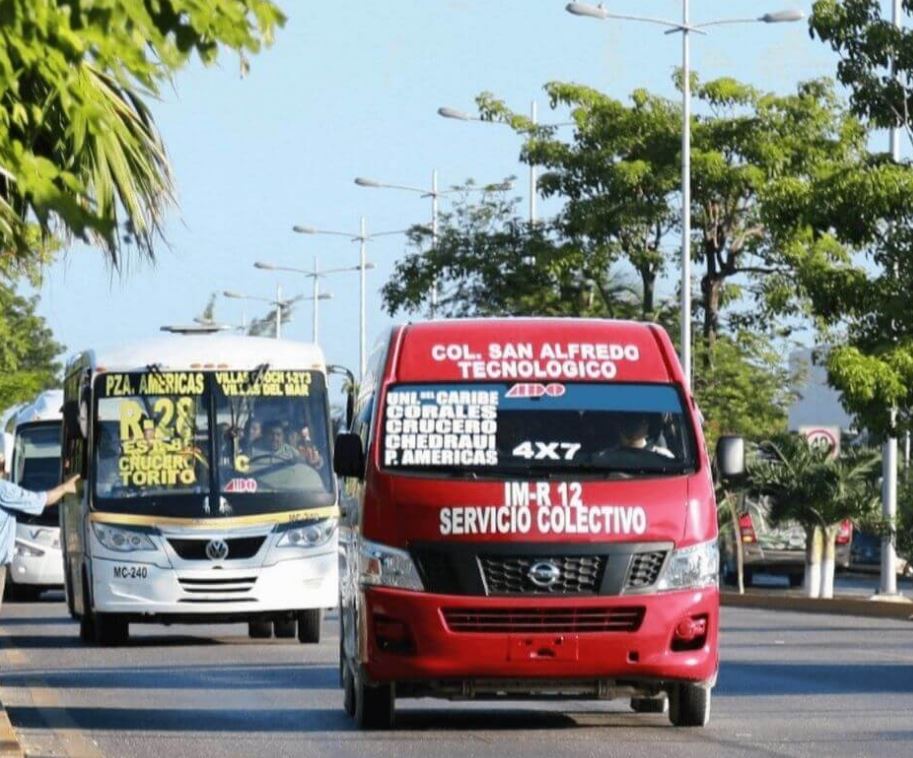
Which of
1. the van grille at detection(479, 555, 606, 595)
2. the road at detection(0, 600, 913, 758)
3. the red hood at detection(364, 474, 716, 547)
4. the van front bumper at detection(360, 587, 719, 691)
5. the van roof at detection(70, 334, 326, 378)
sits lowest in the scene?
the road at detection(0, 600, 913, 758)

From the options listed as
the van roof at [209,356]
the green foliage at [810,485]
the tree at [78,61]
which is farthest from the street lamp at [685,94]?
A: the tree at [78,61]

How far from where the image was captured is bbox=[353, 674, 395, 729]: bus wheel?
14297 mm

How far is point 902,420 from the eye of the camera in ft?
94.9

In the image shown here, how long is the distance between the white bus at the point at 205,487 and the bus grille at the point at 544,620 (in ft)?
32.1

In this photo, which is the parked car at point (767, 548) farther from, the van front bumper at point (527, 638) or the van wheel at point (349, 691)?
the van front bumper at point (527, 638)

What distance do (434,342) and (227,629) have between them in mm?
13998

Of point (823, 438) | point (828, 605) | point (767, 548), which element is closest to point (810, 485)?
point (823, 438)

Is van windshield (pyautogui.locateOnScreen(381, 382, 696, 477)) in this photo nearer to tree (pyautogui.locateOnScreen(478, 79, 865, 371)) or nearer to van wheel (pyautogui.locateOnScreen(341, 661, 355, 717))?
van wheel (pyautogui.locateOnScreen(341, 661, 355, 717))

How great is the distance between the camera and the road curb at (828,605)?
32.4 meters

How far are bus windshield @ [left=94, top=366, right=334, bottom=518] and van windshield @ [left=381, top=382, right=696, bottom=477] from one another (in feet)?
30.8

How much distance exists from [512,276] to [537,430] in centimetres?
3550

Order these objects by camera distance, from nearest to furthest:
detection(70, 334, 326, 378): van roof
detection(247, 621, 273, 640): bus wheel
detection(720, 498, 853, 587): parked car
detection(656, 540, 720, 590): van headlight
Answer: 1. detection(656, 540, 720, 590): van headlight
2. detection(70, 334, 326, 378): van roof
3. detection(247, 621, 273, 640): bus wheel
4. detection(720, 498, 853, 587): parked car

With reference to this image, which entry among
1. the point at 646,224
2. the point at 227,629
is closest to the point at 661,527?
the point at 227,629

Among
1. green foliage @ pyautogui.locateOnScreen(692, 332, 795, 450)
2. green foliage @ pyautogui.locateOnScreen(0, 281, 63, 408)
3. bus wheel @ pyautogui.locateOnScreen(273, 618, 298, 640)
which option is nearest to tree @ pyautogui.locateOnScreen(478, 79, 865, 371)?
green foliage @ pyautogui.locateOnScreen(692, 332, 795, 450)
